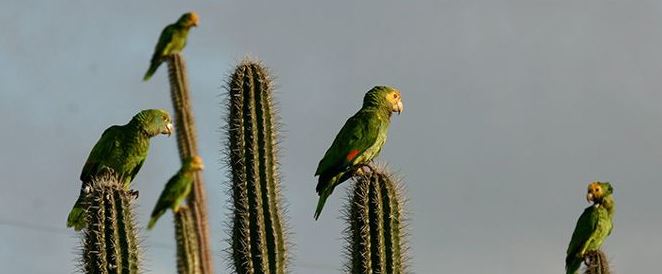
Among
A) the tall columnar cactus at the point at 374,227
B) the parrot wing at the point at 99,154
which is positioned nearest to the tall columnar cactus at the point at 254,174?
the tall columnar cactus at the point at 374,227

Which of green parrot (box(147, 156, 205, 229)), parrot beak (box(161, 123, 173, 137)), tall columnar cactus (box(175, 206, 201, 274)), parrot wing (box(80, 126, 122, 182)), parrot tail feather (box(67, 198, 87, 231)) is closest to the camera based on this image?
green parrot (box(147, 156, 205, 229))

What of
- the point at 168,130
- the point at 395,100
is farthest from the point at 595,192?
the point at 168,130

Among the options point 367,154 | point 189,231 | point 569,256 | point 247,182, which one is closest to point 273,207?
point 247,182

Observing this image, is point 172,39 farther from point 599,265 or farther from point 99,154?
point 99,154

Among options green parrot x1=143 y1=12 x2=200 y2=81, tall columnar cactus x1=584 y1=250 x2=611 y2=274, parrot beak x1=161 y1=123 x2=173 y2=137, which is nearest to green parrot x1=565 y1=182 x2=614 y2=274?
tall columnar cactus x1=584 y1=250 x2=611 y2=274

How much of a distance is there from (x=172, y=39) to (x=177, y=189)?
69 centimetres

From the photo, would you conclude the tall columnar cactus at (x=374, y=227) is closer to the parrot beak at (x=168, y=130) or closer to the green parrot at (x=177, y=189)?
the parrot beak at (x=168, y=130)

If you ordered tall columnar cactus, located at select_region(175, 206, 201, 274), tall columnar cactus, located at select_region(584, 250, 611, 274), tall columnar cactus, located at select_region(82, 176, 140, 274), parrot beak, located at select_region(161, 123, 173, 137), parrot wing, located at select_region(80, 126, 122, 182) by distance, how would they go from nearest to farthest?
tall columnar cactus, located at select_region(175, 206, 201, 274) < tall columnar cactus, located at select_region(82, 176, 140, 274) < tall columnar cactus, located at select_region(584, 250, 611, 274) < parrot wing, located at select_region(80, 126, 122, 182) < parrot beak, located at select_region(161, 123, 173, 137)

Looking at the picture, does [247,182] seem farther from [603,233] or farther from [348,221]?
[603,233]

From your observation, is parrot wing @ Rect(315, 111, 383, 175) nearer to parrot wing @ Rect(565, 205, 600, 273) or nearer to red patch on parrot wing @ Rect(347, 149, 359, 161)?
red patch on parrot wing @ Rect(347, 149, 359, 161)

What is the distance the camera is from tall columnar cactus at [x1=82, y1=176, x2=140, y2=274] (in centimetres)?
919

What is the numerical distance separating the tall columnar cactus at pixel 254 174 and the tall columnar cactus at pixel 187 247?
5.72 meters

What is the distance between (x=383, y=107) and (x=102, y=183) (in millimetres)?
Answer: 4137

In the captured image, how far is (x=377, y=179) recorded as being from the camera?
31.8 ft
